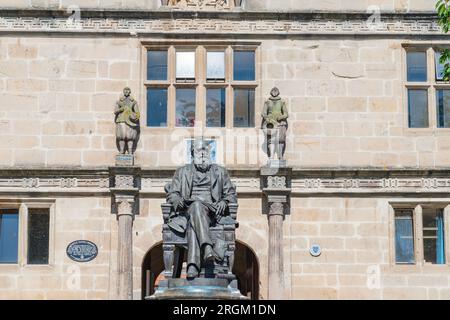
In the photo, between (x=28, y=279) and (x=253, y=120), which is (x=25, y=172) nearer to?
(x=28, y=279)

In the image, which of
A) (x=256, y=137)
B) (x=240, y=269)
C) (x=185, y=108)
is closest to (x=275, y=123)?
(x=256, y=137)

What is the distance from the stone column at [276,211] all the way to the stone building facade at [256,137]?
0.07 metres

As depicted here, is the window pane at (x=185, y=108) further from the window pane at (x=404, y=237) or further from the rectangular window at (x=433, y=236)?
the rectangular window at (x=433, y=236)

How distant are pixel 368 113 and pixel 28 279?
709 cm

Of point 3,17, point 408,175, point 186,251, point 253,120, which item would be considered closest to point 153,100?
point 253,120

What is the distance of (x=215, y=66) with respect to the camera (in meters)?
22.1

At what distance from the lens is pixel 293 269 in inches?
838

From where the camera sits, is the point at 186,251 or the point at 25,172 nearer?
the point at 186,251

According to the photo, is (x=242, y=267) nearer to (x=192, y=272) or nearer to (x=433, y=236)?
(x=433, y=236)

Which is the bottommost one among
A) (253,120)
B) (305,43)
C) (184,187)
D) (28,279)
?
(28,279)

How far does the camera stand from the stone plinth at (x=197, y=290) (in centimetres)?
1500

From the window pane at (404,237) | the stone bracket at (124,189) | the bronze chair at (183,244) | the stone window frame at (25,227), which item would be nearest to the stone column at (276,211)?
the window pane at (404,237)

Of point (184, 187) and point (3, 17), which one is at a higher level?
point (3, 17)

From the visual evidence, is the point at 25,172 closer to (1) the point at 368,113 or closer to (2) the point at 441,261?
(1) the point at 368,113
